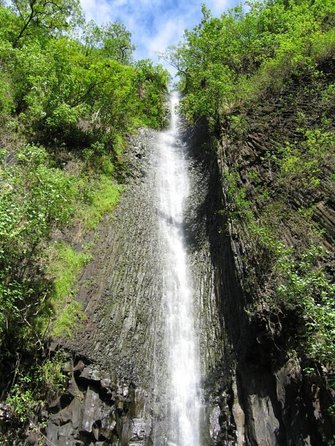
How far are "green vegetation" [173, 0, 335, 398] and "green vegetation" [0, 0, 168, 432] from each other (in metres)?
4.58

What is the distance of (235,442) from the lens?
8.58 meters

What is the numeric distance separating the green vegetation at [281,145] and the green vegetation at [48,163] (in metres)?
4.58

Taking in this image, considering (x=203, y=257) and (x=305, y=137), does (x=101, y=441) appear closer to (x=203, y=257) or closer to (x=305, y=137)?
(x=203, y=257)

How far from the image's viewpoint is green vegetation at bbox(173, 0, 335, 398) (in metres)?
8.09

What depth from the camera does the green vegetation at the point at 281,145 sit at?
26.5 feet

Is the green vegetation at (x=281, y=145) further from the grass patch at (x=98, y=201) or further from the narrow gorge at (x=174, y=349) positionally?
the grass patch at (x=98, y=201)

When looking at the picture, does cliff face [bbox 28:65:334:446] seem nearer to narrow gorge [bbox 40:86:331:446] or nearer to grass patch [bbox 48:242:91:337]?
narrow gorge [bbox 40:86:331:446]

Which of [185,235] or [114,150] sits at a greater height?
[114,150]

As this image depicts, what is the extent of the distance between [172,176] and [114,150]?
324 centimetres

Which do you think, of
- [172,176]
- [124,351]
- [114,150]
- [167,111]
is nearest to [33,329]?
[124,351]

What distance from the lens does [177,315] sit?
1262 centimetres

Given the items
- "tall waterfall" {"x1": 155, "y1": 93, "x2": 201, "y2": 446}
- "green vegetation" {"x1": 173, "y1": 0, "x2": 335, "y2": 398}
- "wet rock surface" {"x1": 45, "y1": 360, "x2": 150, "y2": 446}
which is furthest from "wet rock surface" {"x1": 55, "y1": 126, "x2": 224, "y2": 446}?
"green vegetation" {"x1": 173, "y1": 0, "x2": 335, "y2": 398}

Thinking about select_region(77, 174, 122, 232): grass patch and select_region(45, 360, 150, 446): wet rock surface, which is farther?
select_region(77, 174, 122, 232): grass patch

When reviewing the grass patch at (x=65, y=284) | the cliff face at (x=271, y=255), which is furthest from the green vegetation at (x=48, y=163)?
the cliff face at (x=271, y=255)
